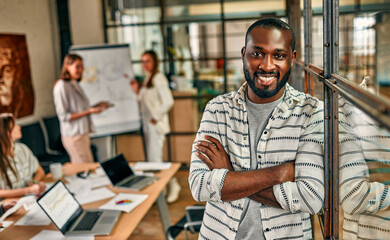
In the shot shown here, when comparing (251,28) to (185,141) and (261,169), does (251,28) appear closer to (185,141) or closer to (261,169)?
(261,169)

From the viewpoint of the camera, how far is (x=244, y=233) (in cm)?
137

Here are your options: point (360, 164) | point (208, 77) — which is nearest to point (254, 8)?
point (208, 77)

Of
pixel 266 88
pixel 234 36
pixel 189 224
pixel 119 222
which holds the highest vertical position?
pixel 234 36

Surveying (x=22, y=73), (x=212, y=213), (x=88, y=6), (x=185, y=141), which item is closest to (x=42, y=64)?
(x=22, y=73)

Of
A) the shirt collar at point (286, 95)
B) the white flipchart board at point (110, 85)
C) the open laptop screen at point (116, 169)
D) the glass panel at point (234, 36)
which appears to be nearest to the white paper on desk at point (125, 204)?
the open laptop screen at point (116, 169)

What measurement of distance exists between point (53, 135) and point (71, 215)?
3.13 m

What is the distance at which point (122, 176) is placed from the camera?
290 centimetres

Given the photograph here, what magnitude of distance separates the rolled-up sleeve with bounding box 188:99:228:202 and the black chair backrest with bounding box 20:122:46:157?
147 inches

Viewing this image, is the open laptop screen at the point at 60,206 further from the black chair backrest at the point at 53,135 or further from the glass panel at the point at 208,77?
the glass panel at the point at 208,77

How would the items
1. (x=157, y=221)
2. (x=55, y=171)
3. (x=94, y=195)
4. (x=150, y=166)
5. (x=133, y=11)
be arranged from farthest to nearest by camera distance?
(x=133, y=11) < (x=157, y=221) < (x=150, y=166) < (x=55, y=171) < (x=94, y=195)

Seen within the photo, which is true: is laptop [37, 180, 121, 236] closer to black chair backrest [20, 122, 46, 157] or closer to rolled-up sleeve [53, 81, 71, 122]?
rolled-up sleeve [53, 81, 71, 122]

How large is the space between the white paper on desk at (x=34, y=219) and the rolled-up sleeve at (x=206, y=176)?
1193mm

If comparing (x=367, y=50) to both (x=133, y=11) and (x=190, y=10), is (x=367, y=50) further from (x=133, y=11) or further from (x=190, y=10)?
(x=133, y=11)

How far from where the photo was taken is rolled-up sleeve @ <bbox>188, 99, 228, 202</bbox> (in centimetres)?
137
